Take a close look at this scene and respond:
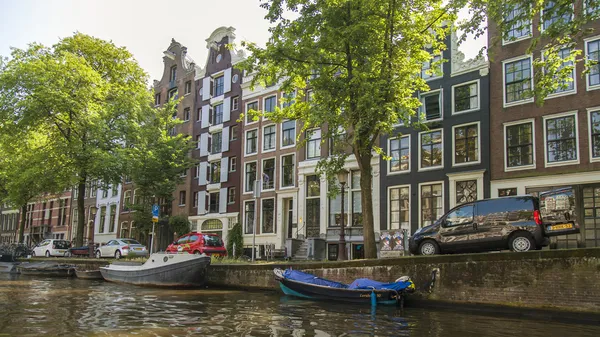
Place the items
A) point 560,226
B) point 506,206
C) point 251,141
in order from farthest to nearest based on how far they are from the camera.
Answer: point 251,141 → point 506,206 → point 560,226

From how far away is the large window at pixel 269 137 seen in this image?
36.6m

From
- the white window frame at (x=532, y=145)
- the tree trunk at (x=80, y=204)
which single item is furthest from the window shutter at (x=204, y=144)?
the white window frame at (x=532, y=145)

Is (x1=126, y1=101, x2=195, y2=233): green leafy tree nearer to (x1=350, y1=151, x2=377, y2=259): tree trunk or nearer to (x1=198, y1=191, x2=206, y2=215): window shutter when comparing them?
(x1=198, y1=191, x2=206, y2=215): window shutter

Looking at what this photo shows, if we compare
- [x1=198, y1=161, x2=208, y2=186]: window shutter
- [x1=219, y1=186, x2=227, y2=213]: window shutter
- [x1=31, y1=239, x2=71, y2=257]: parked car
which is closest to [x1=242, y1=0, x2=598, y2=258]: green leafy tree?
[x1=219, y1=186, x2=227, y2=213]: window shutter

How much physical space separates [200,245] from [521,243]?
1644 cm

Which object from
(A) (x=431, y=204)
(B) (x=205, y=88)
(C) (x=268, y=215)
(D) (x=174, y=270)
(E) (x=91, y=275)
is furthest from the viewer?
(B) (x=205, y=88)

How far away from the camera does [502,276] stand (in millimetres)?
13695

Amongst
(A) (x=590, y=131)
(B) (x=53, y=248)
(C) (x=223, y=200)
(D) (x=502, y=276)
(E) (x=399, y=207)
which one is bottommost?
(B) (x=53, y=248)

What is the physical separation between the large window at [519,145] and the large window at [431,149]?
3612 mm

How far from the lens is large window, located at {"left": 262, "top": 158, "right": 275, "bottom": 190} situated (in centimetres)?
3584

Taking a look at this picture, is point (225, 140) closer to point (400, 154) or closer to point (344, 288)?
point (400, 154)

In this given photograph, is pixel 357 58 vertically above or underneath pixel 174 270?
above

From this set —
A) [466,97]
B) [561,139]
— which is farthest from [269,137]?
[561,139]

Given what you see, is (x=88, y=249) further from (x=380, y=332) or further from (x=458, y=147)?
(x=380, y=332)
